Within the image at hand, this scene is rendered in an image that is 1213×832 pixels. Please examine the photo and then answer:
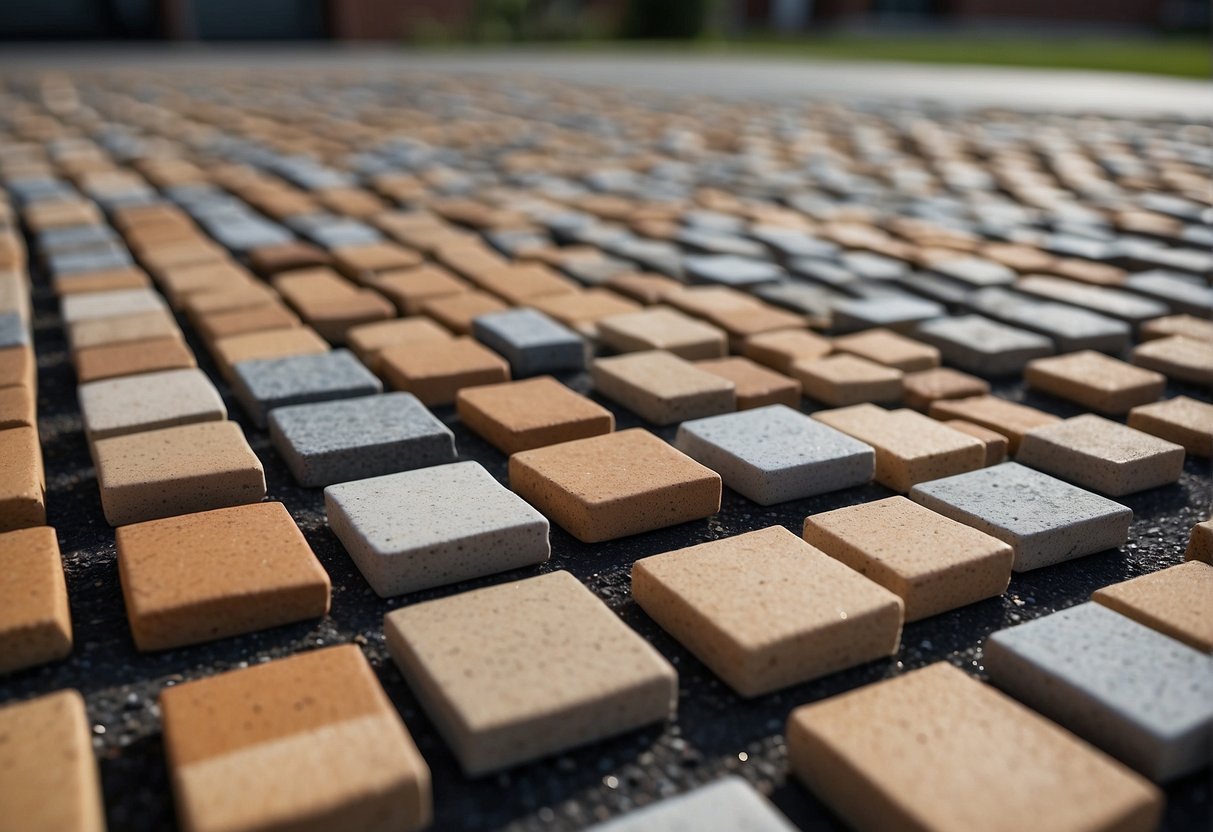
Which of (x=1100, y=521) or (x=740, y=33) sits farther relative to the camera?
(x=740, y=33)

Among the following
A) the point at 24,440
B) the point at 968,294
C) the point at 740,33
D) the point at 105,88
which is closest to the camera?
the point at 24,440

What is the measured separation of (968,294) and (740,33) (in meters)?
25.1

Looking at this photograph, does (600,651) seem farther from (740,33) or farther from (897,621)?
(740,33)

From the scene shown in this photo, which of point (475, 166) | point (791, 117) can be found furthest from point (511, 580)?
point (791, 117)

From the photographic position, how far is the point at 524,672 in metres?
1.33

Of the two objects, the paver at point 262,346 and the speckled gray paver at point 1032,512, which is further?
the paver at point 262,346

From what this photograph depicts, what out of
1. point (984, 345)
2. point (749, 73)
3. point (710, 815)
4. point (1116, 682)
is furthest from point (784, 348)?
point (749, 73)

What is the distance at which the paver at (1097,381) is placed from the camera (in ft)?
8.05

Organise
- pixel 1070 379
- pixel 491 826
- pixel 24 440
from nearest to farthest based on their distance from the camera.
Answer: pixel 491 826 → pixel 24 440 → pixel 1070 379

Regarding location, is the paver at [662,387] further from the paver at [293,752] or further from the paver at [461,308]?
the paver at [293,752]

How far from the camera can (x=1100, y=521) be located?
1815mm

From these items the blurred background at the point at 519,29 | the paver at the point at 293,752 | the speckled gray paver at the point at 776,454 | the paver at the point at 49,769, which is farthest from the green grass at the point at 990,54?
the paver at the point at 49,769

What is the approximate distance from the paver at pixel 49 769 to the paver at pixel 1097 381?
2246 millimetres

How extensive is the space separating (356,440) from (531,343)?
0.72 m
